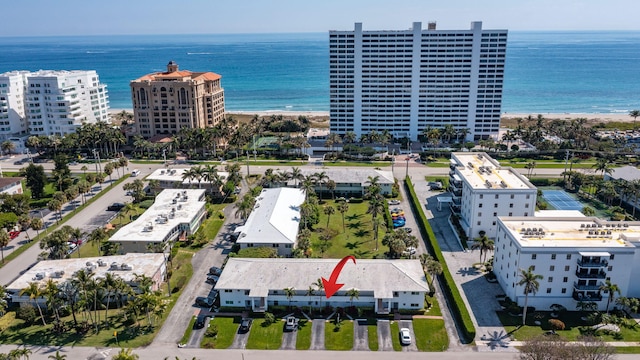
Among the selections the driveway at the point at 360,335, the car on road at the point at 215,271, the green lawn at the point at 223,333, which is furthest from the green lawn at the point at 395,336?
the car on road at the point at 215,271

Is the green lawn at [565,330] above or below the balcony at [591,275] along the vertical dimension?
below

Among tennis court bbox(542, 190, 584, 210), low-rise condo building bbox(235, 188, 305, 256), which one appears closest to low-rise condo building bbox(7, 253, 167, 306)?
low-rise condo building bbox(235, 188, 305, 256)

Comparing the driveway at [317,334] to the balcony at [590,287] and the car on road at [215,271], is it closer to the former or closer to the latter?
the car on road at [215,271]

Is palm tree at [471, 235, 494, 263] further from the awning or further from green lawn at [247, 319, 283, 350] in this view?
green lawn at [247, 319, 283, 350]

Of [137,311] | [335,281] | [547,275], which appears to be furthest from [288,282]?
[547,275]

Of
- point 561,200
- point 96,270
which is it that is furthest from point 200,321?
point 561,200
